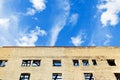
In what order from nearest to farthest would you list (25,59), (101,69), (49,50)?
(101,69), (25,59), (49,50)

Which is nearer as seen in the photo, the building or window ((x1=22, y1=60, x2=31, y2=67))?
the building

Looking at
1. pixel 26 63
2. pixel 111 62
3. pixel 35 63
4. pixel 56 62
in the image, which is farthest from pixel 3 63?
pixel 111 62

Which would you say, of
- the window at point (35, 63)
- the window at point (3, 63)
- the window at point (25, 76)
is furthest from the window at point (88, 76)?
the window at point (3, 63)

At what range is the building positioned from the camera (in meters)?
23.9

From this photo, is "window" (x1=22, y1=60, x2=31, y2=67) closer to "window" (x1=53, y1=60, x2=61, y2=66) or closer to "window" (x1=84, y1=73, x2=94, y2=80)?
"window" (x1=53, y1=60, x2=61, y2=66)

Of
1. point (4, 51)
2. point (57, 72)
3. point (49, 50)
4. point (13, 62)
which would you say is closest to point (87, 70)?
point (57, 72)

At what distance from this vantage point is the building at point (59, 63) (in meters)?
23.9

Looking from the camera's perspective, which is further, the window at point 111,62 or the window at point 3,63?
the window at point 111,62

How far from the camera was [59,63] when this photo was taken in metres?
26.4

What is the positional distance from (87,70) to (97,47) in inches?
210

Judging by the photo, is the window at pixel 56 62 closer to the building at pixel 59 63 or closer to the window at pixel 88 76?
the building at pixel 59 63

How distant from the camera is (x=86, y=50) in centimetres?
2870

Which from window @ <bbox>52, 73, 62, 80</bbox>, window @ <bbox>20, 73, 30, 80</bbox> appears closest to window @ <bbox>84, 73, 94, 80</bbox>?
window @ <bbox>52, 73, 62, 80</bbox>

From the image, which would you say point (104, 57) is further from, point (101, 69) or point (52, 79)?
point (52, 79)
